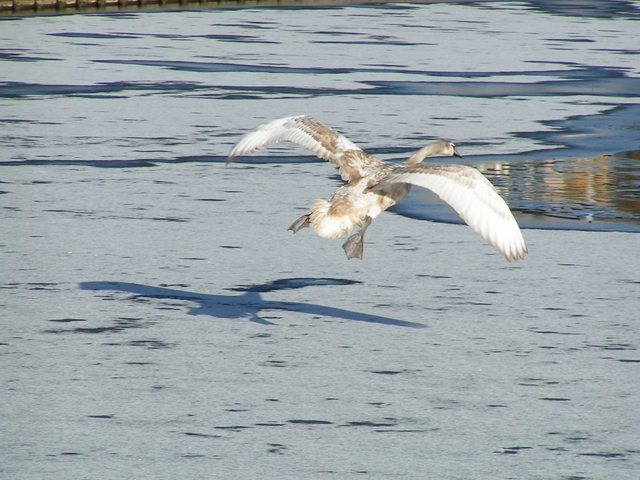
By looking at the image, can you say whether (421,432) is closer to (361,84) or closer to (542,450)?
(542,450)

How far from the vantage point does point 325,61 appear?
17.3 metres

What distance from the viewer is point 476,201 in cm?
538

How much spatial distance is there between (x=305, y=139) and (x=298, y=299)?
3.48ft

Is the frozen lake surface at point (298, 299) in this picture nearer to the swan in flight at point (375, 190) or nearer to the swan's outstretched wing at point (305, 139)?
the swan in flight at point (375, 190)

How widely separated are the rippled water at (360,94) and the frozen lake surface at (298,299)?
0.06m

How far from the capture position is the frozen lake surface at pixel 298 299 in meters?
4.37

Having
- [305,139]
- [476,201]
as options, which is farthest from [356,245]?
[476,201]

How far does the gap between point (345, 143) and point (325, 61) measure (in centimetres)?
1081

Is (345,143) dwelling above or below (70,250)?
above

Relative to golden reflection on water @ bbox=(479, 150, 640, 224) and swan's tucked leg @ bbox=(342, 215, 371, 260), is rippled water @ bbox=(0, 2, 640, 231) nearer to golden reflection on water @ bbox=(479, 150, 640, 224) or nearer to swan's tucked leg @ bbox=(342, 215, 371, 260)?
golden reflection on water @ bbox=(479, 150, 640, 224)

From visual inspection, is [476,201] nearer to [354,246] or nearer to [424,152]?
[354,246]

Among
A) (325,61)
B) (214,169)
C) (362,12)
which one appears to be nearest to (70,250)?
(214,169)

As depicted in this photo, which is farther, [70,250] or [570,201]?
[570,201]

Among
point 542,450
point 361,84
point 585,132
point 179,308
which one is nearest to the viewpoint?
point 542,450
